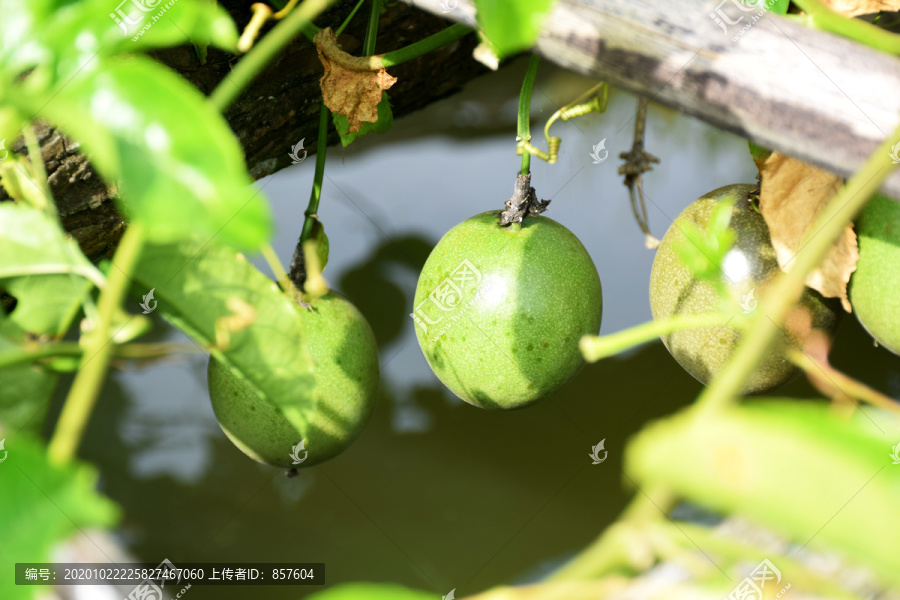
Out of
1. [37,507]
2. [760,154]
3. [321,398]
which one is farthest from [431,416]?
[37,507]

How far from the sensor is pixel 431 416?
1102 millimetres

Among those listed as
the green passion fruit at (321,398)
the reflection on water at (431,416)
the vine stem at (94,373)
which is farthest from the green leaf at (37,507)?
the reflection on water at (431,416)

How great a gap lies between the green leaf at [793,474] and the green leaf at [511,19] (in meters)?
0.14

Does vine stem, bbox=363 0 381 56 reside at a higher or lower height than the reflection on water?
higher

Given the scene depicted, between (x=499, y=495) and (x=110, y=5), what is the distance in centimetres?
97

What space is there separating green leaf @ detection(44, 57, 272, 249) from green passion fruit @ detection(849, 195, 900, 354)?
51 centimetres

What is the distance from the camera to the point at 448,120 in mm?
1105

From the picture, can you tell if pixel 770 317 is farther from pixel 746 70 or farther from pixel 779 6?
pixel 779 6

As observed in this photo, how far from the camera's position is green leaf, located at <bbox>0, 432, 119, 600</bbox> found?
0.56 ft

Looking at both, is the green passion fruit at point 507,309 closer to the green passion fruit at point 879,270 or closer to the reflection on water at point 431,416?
the green passion fruit at point 879,270

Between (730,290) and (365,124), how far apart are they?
41 cm

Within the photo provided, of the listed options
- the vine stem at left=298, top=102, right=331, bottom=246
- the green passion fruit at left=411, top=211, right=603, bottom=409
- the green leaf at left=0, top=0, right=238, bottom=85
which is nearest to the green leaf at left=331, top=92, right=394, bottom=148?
the vine stem at left=298, top=102, right=331, bottom=246

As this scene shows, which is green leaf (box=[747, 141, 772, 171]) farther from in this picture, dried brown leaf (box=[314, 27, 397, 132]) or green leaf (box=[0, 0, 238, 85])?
green leaf (box=[0, 0, 238, 85])

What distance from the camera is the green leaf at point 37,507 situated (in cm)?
17
